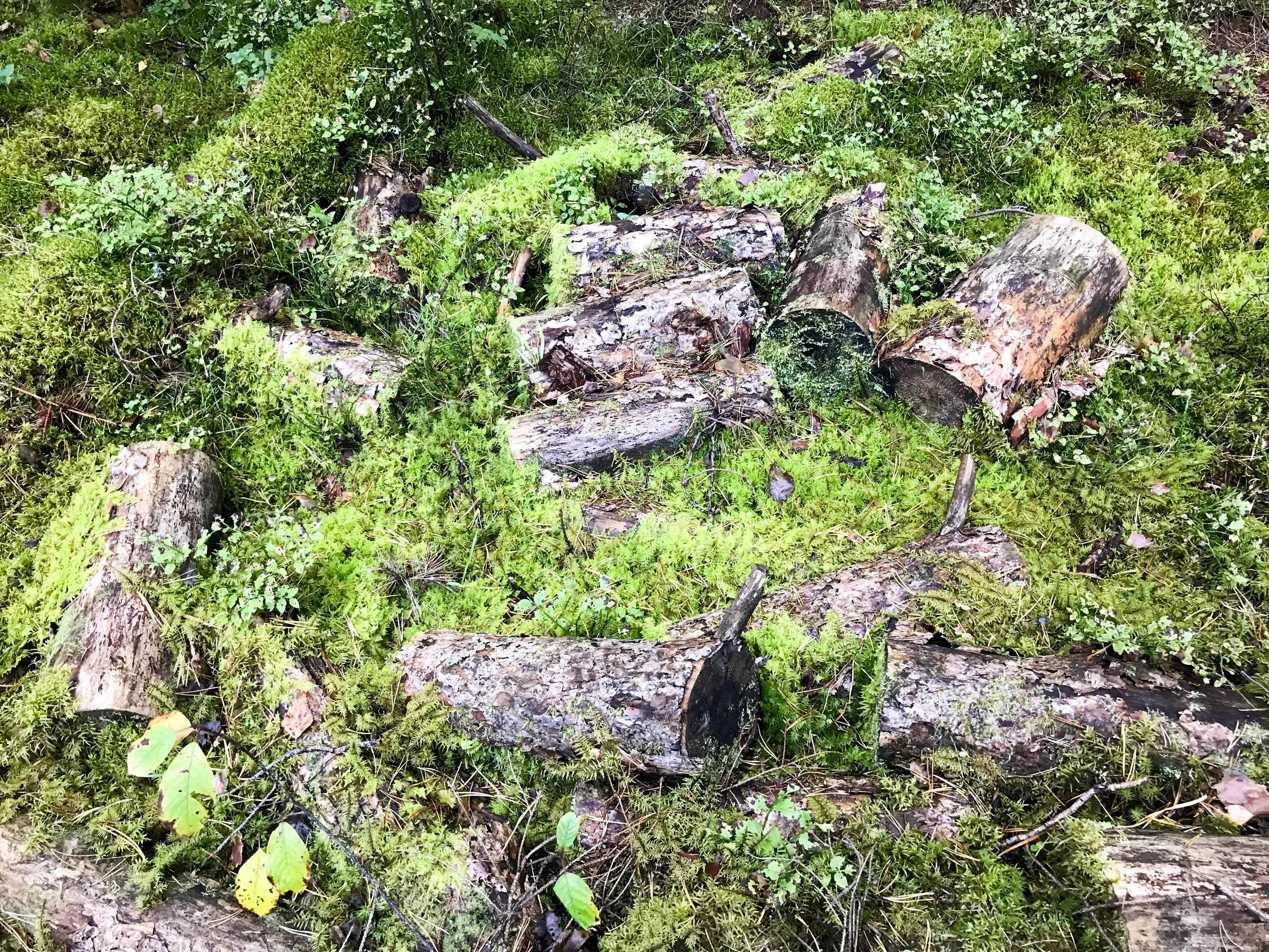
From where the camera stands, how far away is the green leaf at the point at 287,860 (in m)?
2.75

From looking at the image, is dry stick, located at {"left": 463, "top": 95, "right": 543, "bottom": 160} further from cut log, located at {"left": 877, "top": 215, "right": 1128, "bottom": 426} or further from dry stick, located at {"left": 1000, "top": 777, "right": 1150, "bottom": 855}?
dry stick, located at {"left": 1000, "top": 777, "right": 1150, "bottom": 855}

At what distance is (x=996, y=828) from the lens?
2.83m

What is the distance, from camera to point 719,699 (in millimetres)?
3018

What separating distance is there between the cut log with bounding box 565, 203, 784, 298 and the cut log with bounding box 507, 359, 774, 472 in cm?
90

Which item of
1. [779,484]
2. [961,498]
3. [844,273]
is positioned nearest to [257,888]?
[779,484]

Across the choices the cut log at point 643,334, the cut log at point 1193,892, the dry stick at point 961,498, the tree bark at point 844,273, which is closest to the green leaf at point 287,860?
the cut log at point 643,334

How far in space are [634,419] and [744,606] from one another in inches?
63.3

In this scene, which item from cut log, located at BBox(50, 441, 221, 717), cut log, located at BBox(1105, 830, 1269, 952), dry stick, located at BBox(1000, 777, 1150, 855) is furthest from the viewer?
cut log, located at BBox(50, 441, 221, 717)

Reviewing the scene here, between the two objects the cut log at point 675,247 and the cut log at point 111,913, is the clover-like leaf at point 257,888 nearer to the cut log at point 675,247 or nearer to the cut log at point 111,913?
the cut log at point 111,913

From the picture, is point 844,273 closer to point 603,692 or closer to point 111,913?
point 603,692

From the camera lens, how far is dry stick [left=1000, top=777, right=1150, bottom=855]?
281 cm

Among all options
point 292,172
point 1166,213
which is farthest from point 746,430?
point 292,172

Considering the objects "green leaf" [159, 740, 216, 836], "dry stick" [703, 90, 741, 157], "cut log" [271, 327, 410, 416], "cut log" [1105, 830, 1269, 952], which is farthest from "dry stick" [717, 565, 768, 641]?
"dry stick" [703, 90, 741, 157]

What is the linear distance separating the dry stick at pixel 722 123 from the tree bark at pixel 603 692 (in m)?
4.26
